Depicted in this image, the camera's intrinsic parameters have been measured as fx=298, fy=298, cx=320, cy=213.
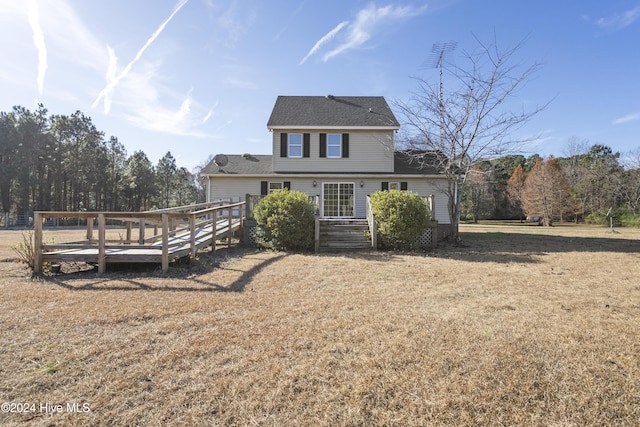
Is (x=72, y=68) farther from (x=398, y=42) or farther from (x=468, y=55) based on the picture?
(x=468, y=55)

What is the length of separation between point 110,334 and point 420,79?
13.2 m

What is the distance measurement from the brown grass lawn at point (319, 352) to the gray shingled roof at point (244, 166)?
10.1m

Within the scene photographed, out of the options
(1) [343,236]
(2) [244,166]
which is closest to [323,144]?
(2) [244,166]

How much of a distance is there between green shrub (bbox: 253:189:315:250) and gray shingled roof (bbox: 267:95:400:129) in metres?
6.48

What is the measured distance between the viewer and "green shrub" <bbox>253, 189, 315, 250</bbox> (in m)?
9.51

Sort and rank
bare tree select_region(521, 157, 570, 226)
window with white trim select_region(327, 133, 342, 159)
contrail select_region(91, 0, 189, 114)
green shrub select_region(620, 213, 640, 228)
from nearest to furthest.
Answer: contrail select_region(91, 0, 189, 114) < window with white trim select_region(327, 133, 342, 159) < green shrub select_region(620, 213, 640, 228) < bare tree select_region(521, 157, 570, 226)

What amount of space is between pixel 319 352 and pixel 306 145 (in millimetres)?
13281

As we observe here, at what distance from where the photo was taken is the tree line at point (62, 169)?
29.8 m

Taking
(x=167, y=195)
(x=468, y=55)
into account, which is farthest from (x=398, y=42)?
(x=167, y=195)

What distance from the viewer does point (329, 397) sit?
2.24 metres

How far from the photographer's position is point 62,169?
32719 mm

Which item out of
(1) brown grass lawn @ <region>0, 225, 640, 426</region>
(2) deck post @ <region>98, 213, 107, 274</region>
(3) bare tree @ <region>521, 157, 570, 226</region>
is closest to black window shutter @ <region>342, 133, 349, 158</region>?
(1) brown grass lawn @ <region>0, 225, 640, 426</region>

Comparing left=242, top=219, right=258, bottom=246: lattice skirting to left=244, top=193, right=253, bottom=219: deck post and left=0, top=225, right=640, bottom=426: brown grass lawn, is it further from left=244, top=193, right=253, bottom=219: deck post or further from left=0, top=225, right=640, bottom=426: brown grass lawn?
left=0, top=225, right=640, bottom=426: brown grass lawn

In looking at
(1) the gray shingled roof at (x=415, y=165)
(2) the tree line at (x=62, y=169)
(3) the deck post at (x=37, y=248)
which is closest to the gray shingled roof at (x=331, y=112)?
(1) the gray shingled roof at (x=415, y=165)
